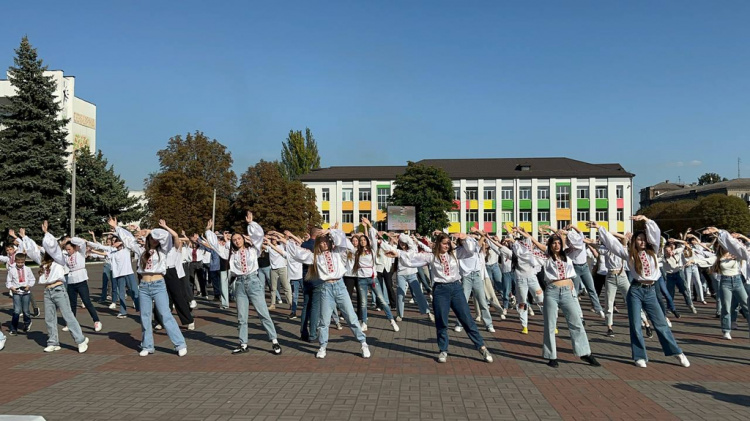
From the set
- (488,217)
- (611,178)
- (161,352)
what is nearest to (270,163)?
(488,217)

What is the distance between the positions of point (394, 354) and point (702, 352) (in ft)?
15.9

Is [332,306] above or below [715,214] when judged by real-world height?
below

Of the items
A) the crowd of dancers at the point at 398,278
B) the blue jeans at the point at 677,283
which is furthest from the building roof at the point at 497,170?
the crowd of dancers at the point at 398,278

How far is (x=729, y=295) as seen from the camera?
11.5 meters

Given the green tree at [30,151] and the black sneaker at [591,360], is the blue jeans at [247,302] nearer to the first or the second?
the black sneaker at [591,360]

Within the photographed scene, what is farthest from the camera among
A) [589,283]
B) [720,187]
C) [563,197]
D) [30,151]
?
[720,187]

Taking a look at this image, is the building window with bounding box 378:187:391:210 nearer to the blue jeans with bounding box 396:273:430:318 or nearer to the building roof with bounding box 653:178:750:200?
the blue jeans with bounding box 396:273:430:318

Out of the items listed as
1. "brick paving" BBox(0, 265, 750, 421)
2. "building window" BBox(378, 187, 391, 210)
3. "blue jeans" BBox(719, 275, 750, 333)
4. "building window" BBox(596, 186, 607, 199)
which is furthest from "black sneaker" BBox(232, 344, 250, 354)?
"building window" BBox(596, 186, 607, 199)

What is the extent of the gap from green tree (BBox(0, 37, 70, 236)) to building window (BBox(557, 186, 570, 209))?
6156cm

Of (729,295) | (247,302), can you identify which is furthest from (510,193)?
(247,302)

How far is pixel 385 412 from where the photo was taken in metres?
6.32

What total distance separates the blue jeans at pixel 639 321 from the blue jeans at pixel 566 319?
66cm

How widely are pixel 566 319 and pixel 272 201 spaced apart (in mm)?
54209

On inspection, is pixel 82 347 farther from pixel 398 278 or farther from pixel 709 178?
pixel 709 178
